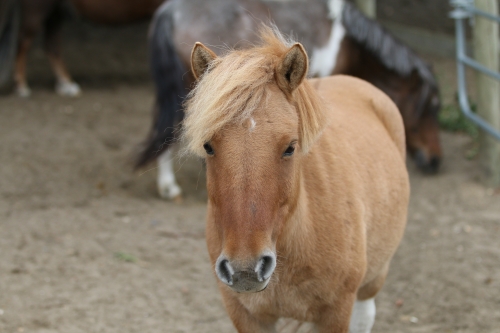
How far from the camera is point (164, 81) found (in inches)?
211

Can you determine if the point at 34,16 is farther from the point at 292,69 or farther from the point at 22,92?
the point at 292,69

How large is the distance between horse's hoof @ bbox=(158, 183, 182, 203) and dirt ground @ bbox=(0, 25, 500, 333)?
0.09m

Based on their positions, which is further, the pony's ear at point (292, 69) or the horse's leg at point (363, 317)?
the horse's leg at point (363, 317)

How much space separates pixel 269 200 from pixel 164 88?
3.54m

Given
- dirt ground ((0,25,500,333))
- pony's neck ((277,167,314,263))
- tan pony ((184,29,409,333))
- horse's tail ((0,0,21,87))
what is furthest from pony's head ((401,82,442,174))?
horse's tail ((0,0,21,87))

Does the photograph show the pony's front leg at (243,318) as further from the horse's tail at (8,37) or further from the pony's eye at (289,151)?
the horse's tail at (8,37)

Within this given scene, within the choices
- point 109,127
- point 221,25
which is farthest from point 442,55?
point 109,127

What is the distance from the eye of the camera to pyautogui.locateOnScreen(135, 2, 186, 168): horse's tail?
17.4ft

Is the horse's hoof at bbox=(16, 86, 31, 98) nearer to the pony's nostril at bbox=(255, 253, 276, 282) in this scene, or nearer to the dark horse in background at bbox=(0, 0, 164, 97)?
the dark horse in background at bbox=(0, 0, 164, 97)

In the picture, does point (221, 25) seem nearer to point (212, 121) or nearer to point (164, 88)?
point (164, 88)

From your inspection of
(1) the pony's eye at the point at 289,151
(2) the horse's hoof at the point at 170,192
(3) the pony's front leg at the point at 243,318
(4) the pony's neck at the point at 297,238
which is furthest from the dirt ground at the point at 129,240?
(1) the pony's eye at the point at 289,151

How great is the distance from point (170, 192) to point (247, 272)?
3854 millimetres

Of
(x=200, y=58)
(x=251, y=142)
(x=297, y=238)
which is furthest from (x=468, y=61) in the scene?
(x=251, y=142)

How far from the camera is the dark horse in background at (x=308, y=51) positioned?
5.28 m
